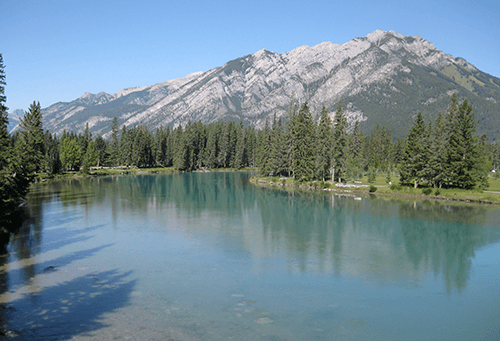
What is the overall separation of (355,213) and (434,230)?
12.5 m

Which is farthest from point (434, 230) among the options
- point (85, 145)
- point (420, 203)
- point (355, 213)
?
point (85, 145)

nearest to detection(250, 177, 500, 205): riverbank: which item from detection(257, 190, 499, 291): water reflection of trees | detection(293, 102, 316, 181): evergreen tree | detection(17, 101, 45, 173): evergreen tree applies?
detection(293, 102, 316, 181): evergreen tree

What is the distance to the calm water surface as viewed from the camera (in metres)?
18.2

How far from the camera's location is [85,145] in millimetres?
146625

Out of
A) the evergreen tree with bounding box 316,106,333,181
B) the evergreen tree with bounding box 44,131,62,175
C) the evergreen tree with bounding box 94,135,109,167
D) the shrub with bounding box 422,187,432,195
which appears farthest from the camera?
the evergreen tree with bounding box 94,135,109,167

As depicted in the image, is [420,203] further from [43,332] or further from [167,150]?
[167,150]

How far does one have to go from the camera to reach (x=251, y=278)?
25.3 meters

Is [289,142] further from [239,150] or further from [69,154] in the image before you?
[69,154]

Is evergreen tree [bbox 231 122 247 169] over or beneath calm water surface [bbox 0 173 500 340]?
over

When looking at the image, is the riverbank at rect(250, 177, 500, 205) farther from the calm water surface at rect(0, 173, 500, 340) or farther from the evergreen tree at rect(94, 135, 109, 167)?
the evergreen tree at rect(94, 135, 109, 167)

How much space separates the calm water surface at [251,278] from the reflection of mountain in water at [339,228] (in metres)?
0.25

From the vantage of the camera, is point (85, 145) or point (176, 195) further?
point (85, 145)

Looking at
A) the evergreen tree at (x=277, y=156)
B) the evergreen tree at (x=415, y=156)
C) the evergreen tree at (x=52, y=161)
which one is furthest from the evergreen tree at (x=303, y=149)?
the evergreen tree at (x=52, y=161)

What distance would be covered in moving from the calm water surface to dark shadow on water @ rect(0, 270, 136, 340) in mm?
95
